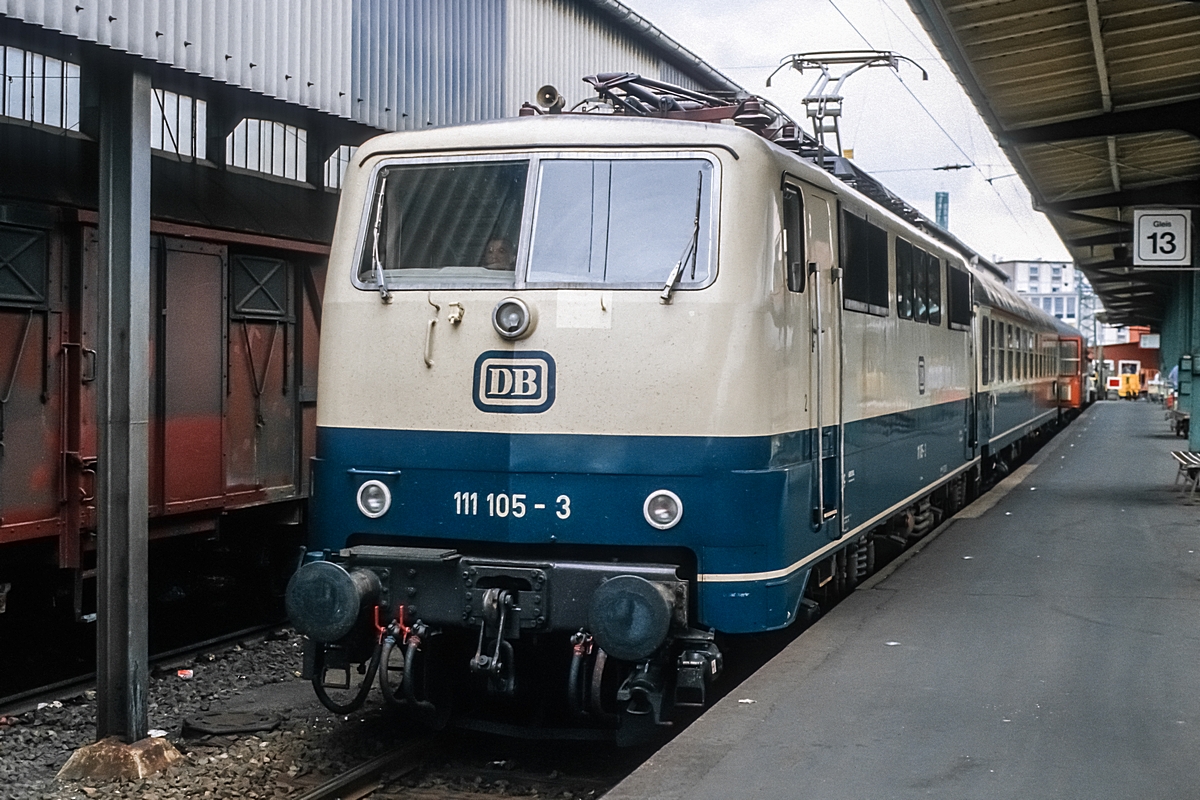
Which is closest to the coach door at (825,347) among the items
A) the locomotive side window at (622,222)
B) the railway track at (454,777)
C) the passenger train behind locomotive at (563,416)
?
the passenger train behind locomotive at (563,416)

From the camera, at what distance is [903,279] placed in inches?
375

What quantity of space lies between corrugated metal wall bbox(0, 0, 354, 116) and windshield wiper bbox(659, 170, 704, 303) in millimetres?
2797

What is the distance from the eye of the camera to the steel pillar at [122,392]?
638 centimetres

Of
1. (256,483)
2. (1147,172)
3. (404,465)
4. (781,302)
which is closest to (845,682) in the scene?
(781,302)

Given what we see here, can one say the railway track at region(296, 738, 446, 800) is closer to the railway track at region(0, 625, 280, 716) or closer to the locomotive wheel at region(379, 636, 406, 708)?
the locomotive wheel at region(379, 636, 406, 708)

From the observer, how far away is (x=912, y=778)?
493cm

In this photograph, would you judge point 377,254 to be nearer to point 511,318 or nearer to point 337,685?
point 511,318

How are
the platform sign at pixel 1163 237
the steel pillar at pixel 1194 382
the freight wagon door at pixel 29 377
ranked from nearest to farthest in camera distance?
the freight wagon door at pixel 29 377
the platform sign at pixel 1163 237
the steel pillar at pixel 1194 382

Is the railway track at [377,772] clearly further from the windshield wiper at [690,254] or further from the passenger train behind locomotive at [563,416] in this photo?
the windshield wiper at [690,254]

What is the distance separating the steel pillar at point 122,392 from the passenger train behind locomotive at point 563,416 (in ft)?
2.91

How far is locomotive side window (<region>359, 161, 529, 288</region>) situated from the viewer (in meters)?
6.40

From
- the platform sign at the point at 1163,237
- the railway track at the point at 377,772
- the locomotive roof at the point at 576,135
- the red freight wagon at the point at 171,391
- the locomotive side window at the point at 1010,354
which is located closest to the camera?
the railway track at the point at 377,772

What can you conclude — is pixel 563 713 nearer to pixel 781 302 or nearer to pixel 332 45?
pixel 781 302

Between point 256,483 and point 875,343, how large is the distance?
4646 mm
